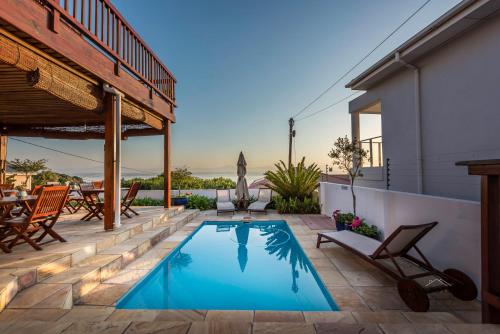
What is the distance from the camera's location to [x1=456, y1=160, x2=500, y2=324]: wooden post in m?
2.32

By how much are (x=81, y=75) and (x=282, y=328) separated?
504 cm

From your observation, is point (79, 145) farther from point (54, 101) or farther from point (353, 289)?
point (353, 289)

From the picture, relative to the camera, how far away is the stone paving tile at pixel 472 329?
2.01 metres

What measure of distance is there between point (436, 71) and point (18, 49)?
24.2 feet

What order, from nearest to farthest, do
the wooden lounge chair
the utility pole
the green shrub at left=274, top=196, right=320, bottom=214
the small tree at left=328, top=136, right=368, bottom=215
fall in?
the wooden lounge chair, the small tree at left=328, top=136, right=368, bottom=215, the green shrub at left=274, top=196, right=320, bottom=214, the utility pole

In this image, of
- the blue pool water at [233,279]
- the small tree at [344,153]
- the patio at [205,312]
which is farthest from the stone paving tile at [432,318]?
the small tree at [344,153]

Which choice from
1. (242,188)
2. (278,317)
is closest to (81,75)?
(278,317)

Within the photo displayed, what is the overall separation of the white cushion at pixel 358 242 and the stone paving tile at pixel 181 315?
2.64 meters

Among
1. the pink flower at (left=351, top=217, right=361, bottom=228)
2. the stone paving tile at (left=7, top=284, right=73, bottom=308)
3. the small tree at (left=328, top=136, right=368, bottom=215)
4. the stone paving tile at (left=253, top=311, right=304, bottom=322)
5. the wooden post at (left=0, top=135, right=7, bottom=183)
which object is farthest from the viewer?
the wooden post at (left=0, top=135, right=7, bottom=183)

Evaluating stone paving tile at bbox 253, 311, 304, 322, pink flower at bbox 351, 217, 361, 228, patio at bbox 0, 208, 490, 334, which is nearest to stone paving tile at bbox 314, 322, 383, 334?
patio at bbox 0, 208, 490, 334

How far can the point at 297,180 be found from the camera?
390 inches

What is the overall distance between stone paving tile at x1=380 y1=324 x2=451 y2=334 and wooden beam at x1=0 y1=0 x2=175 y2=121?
4960mm

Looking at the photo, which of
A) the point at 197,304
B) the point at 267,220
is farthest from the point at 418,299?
the point at 267,220

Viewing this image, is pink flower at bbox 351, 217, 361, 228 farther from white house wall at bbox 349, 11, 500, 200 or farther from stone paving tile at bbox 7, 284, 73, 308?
stone paving tile at bbox 7, 284, 73, 308
